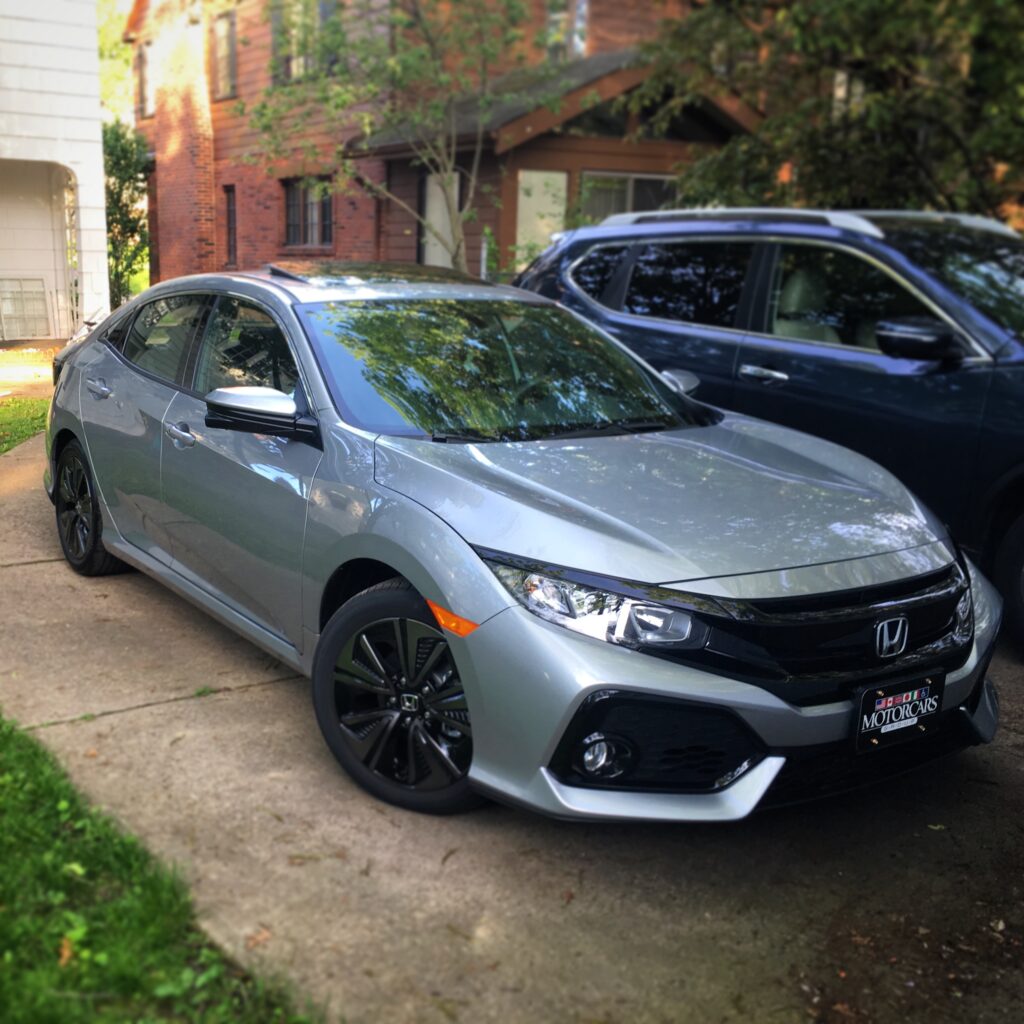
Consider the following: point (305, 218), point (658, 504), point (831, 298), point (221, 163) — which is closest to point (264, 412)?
point (658, 504)

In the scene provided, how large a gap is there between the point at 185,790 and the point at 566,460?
158cm

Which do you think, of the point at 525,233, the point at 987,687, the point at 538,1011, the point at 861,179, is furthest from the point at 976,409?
the point at 525,233

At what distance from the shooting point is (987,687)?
373 cm

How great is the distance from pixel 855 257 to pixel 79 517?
408 centimetres

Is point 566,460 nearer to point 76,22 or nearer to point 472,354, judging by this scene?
Result: point 472,354

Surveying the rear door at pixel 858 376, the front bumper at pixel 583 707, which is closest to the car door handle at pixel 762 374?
the rear door at pixel 858 376

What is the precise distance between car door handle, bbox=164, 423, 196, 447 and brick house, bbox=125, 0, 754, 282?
36.3 feet

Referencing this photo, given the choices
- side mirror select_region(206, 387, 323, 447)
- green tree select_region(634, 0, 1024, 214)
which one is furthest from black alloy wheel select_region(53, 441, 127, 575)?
green tree select_region(634, 0, 1024, 214)

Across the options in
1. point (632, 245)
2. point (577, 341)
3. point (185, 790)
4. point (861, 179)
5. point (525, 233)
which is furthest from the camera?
point (525, 233)

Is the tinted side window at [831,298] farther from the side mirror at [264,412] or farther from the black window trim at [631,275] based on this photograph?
the side mirror at [264,412]

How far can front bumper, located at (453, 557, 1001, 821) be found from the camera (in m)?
2.95

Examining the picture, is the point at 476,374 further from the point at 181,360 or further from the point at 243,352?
the point at 181,360

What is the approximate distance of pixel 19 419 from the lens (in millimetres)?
9492

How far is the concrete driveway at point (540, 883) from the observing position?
275cm
